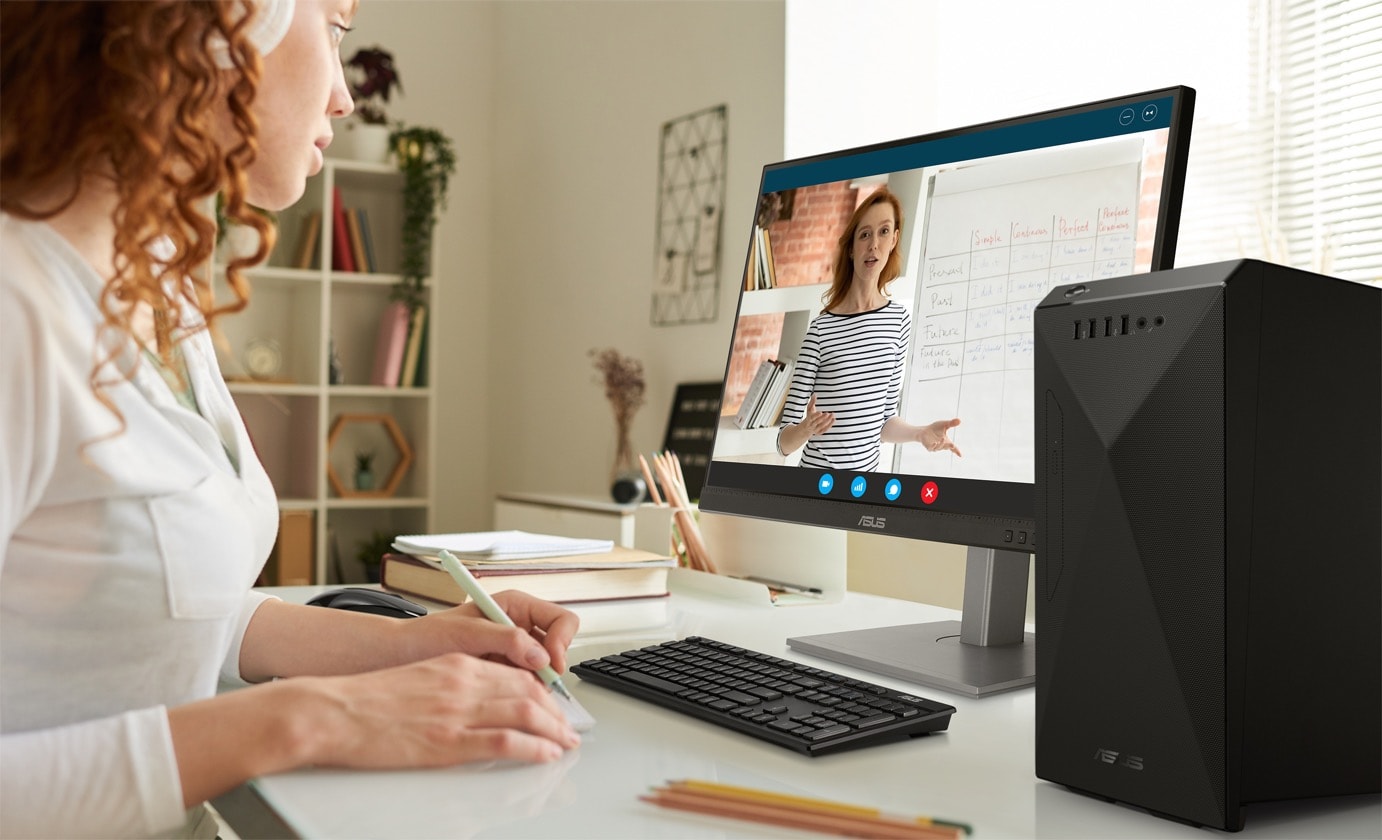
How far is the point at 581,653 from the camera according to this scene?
106 cm

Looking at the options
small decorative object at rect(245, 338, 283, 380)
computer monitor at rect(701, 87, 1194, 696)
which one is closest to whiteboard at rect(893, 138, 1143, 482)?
computer monitor at rect(701, 87, 1194, 696)

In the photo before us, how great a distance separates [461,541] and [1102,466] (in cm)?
86

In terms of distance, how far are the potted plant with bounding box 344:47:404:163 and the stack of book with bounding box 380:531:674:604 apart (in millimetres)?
2776

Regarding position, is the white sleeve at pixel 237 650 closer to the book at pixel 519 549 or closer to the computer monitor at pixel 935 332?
the book at pixel 519 549

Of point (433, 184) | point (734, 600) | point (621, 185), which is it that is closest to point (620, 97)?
point (621, 185)

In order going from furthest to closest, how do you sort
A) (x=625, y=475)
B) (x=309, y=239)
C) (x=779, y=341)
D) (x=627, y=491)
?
(x=309, y=239) < (x=625, y=475) < (x=627, y=491) < (x=779, y=341)

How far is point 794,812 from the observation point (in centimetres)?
59

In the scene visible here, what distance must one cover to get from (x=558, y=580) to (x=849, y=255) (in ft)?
1.46

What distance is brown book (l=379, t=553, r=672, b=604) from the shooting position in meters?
1.17

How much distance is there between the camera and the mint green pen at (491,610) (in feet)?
2.71

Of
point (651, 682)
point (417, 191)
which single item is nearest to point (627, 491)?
point (417, 191)

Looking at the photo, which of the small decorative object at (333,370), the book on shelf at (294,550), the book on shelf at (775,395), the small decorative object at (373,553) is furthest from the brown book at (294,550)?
the book on shelf at (775,395)

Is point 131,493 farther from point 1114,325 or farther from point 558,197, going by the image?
point 558,197

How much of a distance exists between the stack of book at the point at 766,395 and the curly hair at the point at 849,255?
0.09m
